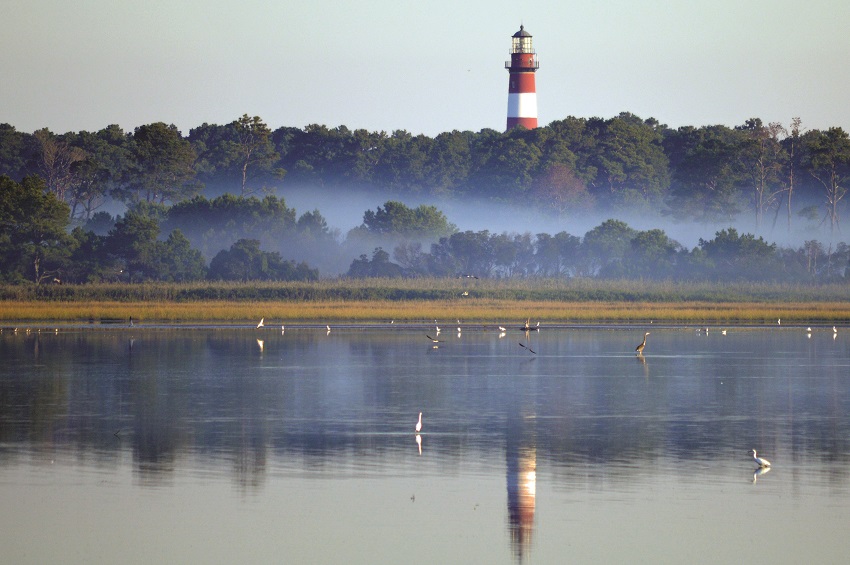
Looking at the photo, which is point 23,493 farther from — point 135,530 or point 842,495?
point 842,495

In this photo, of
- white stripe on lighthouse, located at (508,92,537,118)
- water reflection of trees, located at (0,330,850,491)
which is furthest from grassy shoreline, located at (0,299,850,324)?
white stripe on lighthouse, located at (508,92,537,118)

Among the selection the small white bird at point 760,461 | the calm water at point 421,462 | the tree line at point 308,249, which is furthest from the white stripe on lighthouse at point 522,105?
the small white bird at point 760,461

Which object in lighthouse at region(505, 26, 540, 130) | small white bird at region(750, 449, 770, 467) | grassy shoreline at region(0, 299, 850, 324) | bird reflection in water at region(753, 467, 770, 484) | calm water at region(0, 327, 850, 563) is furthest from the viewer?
lighthouse at region(505, 26, 540, 130)

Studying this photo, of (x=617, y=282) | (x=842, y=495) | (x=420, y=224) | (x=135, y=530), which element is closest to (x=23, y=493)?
(x=135, y=530)

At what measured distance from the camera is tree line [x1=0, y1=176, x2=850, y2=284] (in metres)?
83.1

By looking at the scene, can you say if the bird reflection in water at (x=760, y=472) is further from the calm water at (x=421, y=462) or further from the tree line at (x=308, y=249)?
the tree line at (x=308, y=249)

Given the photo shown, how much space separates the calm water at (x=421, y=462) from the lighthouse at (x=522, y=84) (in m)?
71.1

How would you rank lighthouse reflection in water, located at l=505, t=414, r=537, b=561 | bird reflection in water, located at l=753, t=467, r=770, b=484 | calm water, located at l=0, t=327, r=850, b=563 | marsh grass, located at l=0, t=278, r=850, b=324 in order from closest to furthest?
calm water, located at l=0, t=327, r=850, b=563 → lighthouse reflection in water, located at l=505, t=414, r=537, b=561 → bird reflection in water, located at l=753, t=467, r=770, b=484 → marsh grass, located at l=0, t=278, r=850, b=324

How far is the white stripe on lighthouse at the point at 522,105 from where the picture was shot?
114812 millimetres

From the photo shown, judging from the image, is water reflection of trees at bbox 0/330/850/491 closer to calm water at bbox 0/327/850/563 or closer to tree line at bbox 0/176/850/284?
calm water at bbox 0/327/850/563

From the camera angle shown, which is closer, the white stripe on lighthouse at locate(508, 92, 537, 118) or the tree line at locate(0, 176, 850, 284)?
the tree line at locate(0, 176, 850, 284)

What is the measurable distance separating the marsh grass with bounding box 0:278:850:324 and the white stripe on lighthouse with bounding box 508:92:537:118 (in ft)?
109

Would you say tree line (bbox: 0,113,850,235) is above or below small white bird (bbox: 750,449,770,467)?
above

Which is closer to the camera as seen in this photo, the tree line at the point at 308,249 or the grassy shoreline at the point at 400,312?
the grassy shoreline at the point at 400,312
